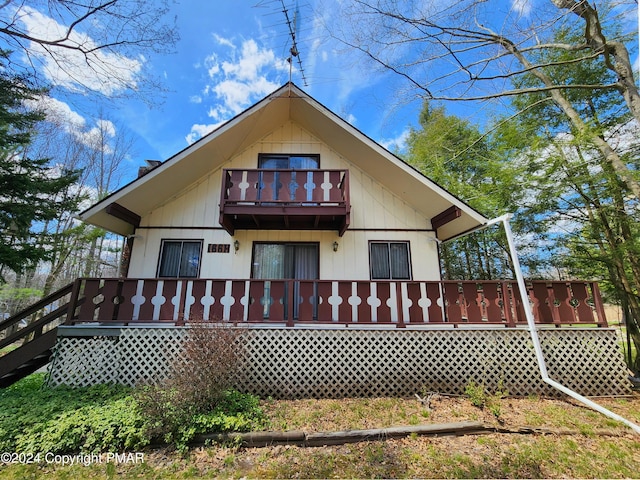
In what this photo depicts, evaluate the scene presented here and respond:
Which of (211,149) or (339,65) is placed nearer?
(339,65)

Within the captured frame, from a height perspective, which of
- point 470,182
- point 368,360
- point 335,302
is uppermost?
point 470,182

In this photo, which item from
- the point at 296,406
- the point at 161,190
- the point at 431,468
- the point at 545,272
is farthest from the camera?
the point at 545,272

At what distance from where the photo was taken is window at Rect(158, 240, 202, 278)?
7.55m

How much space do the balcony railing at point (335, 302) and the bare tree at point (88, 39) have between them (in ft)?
13.3

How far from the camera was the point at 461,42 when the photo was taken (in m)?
5.73

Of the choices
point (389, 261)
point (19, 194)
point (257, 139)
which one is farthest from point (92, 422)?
point (19, 194)

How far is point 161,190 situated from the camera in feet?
24.8

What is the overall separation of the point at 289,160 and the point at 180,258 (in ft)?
13.9

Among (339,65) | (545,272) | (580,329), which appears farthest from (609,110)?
(339,65)

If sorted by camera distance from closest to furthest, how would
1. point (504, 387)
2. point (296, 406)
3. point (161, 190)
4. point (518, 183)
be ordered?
point (296, 406), point (504, 387), point (161, 190), point (518, 183)

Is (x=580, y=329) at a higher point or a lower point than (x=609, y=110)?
lower

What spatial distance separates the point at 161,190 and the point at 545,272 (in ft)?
44.1

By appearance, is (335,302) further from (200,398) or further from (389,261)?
(200,398)

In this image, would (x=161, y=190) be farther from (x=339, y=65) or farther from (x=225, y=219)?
(x=339, y=65)
